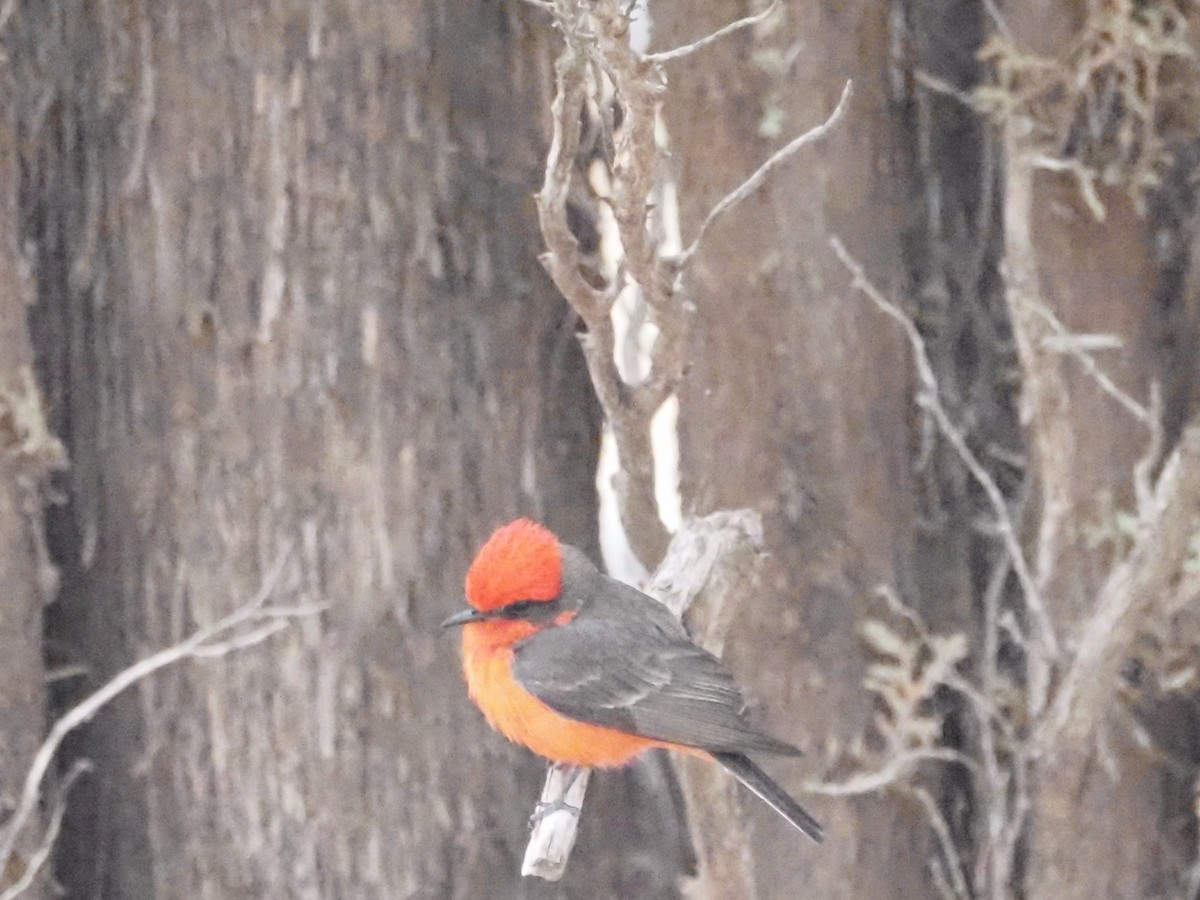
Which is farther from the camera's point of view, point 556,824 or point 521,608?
point 521,608

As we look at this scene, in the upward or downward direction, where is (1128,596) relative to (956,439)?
downward

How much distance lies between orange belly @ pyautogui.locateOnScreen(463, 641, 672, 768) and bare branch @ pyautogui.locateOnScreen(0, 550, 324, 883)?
2.33 ft

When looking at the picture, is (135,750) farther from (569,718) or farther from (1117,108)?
(1117,108)

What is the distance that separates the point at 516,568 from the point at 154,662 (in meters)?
1.00

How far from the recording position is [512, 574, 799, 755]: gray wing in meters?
2.75

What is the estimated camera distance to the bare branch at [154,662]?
128 inches

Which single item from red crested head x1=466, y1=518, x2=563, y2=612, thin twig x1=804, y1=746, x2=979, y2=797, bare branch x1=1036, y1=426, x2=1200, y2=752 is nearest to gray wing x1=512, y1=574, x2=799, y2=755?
red crested head x1=466, y1=518, x2=563, y2=612

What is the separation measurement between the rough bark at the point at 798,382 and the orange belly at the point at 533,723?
70 centimetres

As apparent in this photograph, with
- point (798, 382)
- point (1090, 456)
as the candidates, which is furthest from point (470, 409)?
point (1090, 456)

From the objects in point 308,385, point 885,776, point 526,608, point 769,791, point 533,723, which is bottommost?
point 885,776

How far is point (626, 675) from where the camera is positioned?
2.81m

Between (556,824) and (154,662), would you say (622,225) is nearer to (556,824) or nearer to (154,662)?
(556,824)

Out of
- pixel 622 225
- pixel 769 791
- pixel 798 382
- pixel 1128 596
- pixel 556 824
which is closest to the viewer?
pixel 622 225

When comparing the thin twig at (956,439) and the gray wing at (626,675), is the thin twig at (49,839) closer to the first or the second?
the gray wing at (626,675)
